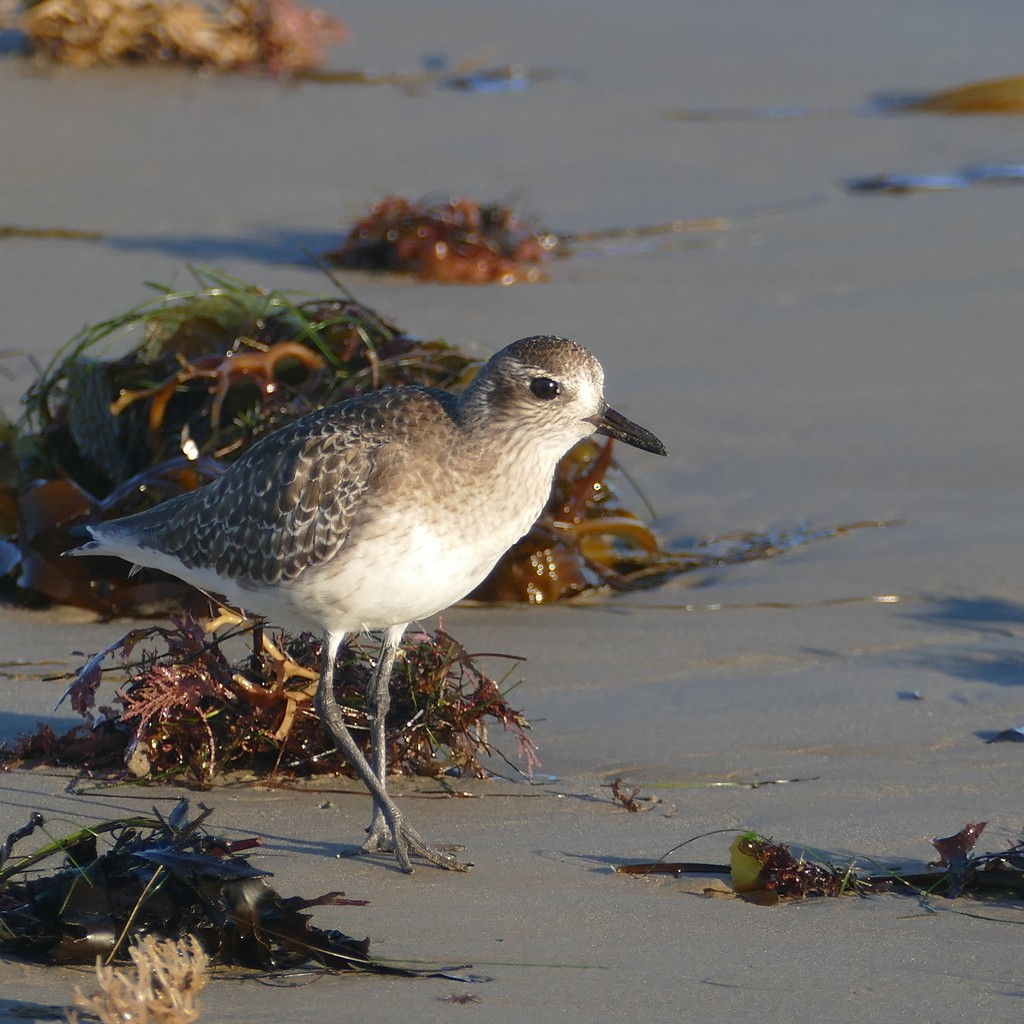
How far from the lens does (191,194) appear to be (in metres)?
10.4

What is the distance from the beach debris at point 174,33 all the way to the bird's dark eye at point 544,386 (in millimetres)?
8867

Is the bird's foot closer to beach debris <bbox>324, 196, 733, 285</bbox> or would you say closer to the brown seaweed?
beach debris <bbox>324, 196, 733, 285</bbox>

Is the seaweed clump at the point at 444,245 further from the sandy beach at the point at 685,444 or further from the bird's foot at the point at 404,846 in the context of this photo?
the bird's foot at the point at 404,846

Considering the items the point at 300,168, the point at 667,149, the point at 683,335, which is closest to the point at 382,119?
the point at 300,168

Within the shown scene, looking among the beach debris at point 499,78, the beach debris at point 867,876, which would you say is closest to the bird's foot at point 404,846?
the beach debris at point 867,876

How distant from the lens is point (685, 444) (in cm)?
751

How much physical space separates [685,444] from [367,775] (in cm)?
357

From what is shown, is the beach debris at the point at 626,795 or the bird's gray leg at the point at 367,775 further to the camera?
the beach debris at the point at 626,795

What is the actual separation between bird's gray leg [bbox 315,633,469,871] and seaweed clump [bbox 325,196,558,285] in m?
4.93

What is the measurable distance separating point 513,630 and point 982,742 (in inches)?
67.7

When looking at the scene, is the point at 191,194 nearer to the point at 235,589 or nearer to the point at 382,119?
the point at 382,119

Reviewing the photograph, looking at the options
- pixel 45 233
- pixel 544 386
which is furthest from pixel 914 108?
pixel 544 386

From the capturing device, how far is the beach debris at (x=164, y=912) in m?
3.31

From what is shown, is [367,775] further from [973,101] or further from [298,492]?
[973,101]
